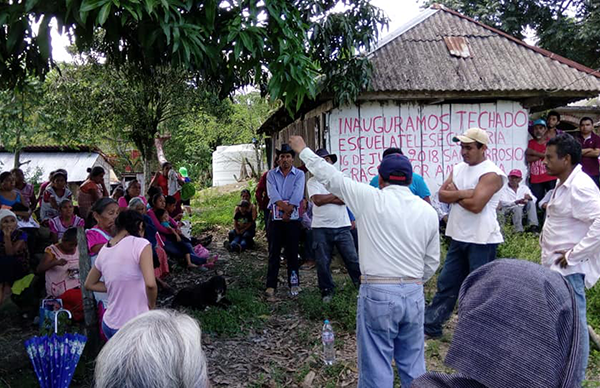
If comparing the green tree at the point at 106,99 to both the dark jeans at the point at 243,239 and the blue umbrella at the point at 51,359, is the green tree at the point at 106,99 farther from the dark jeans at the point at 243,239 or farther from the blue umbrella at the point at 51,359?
the blue umbrella at the point at 51,359

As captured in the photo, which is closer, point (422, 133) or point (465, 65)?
point (422, 133)

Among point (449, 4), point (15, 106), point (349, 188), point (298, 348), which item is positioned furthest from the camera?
point (449, 4)

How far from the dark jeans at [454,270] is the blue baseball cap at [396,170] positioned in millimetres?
1634

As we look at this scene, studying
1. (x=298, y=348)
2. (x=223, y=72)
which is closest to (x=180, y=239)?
(x=223, y=72)

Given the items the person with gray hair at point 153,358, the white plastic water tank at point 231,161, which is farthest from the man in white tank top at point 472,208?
the white plastic water tank at point 231,161

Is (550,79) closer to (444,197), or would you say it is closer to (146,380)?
(444,197)

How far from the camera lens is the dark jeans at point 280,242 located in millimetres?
6582

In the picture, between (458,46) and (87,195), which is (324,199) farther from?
(458,46)

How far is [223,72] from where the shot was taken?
20.7ft

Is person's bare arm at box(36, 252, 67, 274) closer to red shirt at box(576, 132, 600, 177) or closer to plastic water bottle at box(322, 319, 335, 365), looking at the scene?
plastic water bottle at box(322, 319, 335, 365)

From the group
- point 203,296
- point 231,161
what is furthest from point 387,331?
point 231,161

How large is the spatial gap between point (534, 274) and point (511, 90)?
7735 millimetres

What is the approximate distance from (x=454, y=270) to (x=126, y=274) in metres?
3.06

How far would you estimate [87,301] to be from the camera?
14.6 ft
